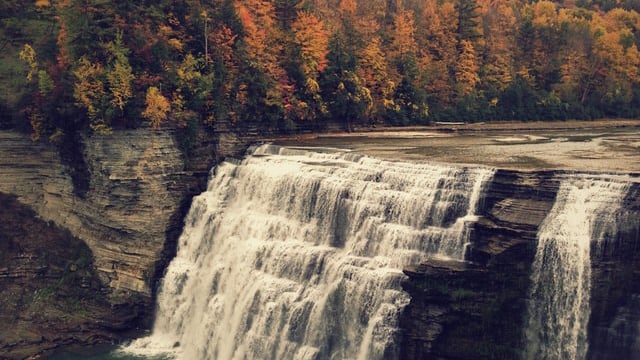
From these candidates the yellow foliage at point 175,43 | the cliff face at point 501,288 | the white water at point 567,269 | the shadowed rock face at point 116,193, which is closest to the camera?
the cliff face at point 501,288

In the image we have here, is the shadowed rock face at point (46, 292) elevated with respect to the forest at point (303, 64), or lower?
lower

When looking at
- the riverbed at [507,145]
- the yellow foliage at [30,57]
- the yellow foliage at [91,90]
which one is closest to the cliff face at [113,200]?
the yellow foliage at [91,90]

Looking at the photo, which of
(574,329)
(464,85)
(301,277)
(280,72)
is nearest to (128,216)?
(301,277)

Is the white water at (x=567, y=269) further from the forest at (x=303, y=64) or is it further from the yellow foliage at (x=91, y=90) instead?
the yellow foliage at (x=91, y=90)

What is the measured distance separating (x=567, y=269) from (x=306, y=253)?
12.0 metres

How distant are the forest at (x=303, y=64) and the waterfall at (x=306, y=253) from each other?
7.43m

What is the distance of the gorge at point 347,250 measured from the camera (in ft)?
81.5

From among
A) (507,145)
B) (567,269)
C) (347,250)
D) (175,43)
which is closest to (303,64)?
(175,43)

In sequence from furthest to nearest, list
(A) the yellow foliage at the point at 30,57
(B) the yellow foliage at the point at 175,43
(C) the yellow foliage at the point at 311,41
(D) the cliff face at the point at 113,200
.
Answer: (C) the yellow foliage at the point at 311,41, (B) the yellow foliage at the point at 175,43, (A) the yellow foliage at the point at 30,57, (D) the cliff face at the point at 113,200

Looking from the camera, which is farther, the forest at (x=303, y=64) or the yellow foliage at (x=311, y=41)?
the yellow foliage at (x=311, y=41)

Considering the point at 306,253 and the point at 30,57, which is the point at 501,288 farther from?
the point at 30,57

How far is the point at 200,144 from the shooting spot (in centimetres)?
4150

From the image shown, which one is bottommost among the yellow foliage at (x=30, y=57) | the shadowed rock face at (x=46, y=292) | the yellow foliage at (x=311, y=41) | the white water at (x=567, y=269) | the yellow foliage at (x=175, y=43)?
the shadowed rock face at (x=46, y=292)

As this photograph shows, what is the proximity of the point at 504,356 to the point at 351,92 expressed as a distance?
30.2 metres
